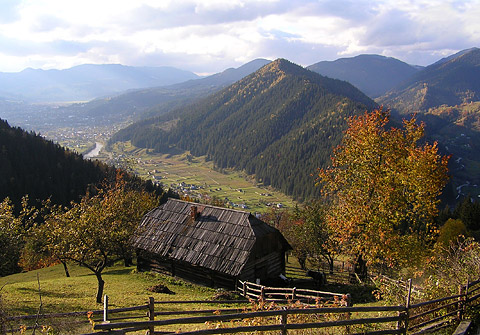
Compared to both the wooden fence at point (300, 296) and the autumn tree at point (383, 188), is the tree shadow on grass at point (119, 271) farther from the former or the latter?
the autumn tree at point (383, 188)

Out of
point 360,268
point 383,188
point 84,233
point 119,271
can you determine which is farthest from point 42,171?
point 383,188

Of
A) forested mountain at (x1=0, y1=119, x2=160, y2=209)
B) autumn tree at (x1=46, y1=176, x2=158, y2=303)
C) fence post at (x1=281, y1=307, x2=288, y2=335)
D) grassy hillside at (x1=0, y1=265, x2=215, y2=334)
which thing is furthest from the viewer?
forested mountain at (x1=0, y1=119, x2=160, y2=209)

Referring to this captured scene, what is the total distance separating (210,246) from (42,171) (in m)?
107

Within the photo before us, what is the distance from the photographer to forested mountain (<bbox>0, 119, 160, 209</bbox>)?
→ 105 meters

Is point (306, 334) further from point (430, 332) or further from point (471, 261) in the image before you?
point (471, 261)

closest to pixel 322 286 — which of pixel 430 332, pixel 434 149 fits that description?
pixel 434 149

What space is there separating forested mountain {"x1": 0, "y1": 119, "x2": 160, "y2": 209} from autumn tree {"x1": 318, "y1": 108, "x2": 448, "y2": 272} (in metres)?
82.2

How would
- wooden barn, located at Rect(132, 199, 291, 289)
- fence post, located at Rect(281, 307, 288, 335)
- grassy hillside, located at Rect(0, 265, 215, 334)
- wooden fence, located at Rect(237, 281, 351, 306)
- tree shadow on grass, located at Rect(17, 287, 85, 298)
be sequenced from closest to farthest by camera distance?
fence post, located at Rect(281, 307, 288, 335) < wooden fence, located at Rect(237, 281, 351, 306) < grassy hillside, located at Rect(0, 265, 215, 334) < tree shadow on grass, located at Rect(17, 287, 85, 298) < wooden barn, located at Rect(132, 199, 291, 289)

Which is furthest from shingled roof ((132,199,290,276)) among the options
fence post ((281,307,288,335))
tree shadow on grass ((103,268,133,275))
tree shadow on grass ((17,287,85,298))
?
fence post ((281,307,288,335))

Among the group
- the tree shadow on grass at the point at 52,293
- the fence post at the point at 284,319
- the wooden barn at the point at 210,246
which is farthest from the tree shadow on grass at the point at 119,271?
the fence post at the point at 284,319

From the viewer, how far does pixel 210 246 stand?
32.4 m

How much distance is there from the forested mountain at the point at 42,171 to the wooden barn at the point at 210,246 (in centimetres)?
6612

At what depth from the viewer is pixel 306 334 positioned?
11891mm

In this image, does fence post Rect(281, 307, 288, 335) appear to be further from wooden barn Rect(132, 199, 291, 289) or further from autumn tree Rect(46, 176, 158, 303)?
wooden barn Rect(132, 199, 291, 289)
